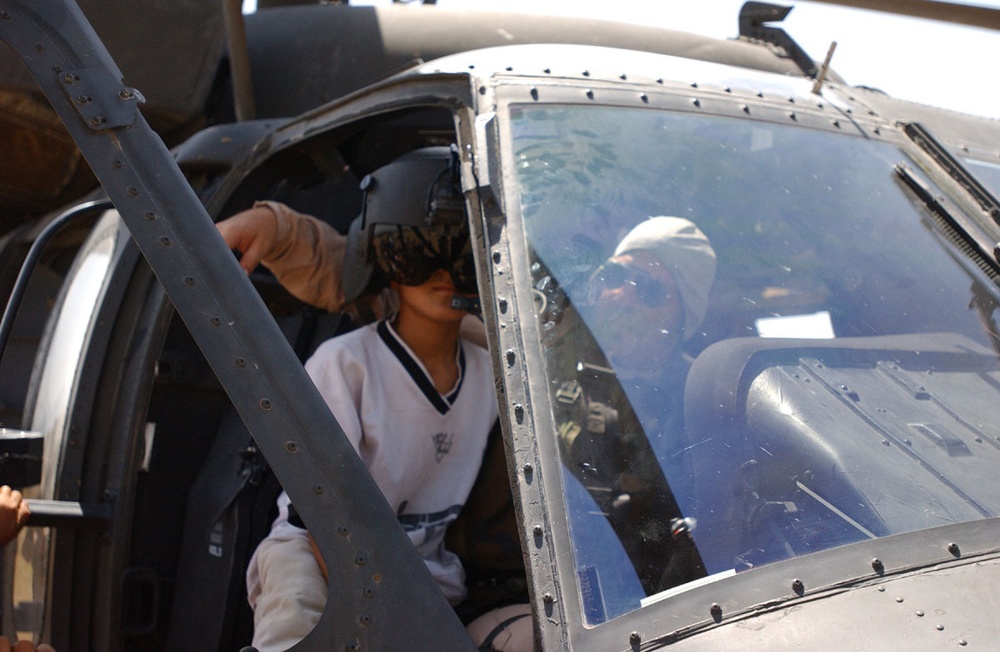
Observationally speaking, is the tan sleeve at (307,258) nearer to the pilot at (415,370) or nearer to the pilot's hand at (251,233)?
the pilot's hand at (251,233)

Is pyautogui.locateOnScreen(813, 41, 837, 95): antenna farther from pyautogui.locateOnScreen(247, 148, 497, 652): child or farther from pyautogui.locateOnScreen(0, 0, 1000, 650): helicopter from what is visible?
pyautogui.locateOnScreen(247, 148, 497, 652): child

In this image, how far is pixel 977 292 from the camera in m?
1.96

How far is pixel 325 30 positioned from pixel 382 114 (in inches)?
61.9

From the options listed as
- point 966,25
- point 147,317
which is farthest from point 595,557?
point 147,317

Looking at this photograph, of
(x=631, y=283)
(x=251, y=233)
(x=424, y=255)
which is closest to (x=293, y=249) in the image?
(x=251, y=233)

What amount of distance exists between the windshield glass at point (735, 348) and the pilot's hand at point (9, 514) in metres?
1.05

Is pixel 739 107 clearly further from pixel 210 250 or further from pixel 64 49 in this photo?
pixel 64 49

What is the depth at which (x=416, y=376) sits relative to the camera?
2.50 m

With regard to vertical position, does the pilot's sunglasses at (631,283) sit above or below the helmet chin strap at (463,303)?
below

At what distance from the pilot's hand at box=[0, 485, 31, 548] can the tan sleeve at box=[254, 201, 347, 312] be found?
2.90 ft

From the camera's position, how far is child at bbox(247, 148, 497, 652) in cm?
236

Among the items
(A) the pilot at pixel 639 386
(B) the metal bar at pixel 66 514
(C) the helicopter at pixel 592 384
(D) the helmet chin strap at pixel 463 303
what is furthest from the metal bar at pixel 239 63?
(A) the pilot at pixel 639 386

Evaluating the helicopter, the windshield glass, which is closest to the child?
the helicopter

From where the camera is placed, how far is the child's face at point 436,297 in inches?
100
